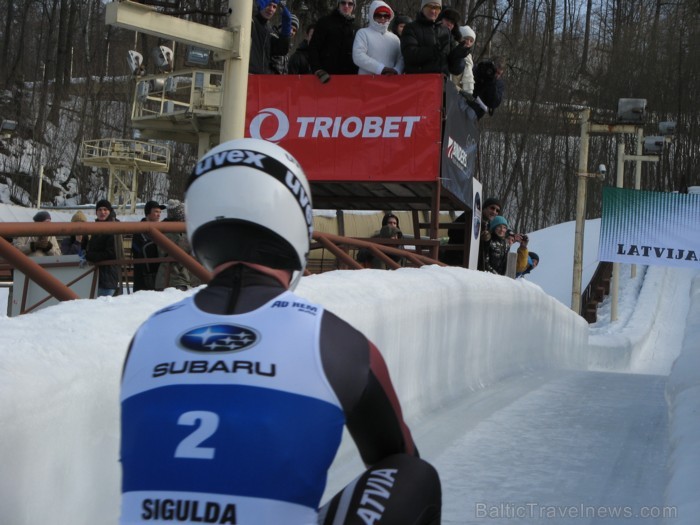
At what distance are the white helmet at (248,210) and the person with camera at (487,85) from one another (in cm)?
993

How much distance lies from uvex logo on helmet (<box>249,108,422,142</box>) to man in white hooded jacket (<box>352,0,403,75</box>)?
502mm

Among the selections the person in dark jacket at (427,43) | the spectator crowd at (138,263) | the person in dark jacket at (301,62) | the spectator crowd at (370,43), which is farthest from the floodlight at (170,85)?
the spectator crowd at (138,263)

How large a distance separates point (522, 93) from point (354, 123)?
36.4m

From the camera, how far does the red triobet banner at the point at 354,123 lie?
10477 mm

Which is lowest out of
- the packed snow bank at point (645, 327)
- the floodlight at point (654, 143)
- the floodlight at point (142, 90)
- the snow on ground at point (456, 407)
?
the packed snow bank at point (645, 327)

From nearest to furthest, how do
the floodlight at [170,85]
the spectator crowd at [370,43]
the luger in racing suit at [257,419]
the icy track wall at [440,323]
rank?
the luger in racing suit at [257,419] → the icy track wall at [440,323] → the spectator crowd at [370,43] → the floodlight at [170,85]

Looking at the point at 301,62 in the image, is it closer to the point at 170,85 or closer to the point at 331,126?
the point at 331,126

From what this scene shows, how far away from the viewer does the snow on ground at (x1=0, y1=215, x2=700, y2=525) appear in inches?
115

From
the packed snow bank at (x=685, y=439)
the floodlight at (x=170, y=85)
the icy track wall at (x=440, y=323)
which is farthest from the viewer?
the floodlight at (x=170, y=85)

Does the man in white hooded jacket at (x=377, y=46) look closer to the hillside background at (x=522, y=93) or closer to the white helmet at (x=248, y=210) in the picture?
the white helmet at (x=248, y=210)

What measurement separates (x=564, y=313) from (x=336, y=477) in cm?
894

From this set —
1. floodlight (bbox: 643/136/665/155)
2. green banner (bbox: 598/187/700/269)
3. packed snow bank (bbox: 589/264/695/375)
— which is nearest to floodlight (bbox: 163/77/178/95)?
floodlight (bbox: 643/136/665/155)

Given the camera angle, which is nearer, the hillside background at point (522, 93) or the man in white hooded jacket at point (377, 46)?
the man in white hooded jacket at point (377, 46)

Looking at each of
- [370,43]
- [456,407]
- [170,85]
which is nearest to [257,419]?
[456,407]
